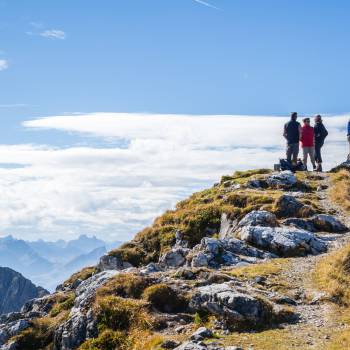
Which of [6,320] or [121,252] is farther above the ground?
[121,252]

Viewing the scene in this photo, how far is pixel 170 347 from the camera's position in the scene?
17.9 m

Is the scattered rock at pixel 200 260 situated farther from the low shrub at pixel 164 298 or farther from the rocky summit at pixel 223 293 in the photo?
the low shrub at pixel 164 298

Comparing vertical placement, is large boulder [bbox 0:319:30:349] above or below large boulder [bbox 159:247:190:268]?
below

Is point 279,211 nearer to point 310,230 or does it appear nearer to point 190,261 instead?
point 310,230

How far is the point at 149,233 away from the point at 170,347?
24.0 meters

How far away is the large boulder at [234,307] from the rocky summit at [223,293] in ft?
0.13

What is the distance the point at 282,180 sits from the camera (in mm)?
47688

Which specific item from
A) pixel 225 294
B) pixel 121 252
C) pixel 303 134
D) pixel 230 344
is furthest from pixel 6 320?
pixel 303 134

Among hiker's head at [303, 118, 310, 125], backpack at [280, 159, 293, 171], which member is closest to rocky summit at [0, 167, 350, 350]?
hiker's head at [303, 118, 310, 125]

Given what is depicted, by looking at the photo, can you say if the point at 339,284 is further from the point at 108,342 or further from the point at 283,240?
the point at 108,342

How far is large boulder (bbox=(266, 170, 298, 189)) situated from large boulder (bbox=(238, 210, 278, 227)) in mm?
12109

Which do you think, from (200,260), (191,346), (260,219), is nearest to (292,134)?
(260,219)

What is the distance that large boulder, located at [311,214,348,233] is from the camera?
34781mm

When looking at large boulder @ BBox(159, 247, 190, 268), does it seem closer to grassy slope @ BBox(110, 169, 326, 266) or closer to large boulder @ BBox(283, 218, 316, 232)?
grassy slope @ BBox(110, 169, 326, 266)
